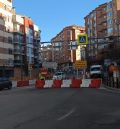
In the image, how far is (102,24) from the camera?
154625 mm

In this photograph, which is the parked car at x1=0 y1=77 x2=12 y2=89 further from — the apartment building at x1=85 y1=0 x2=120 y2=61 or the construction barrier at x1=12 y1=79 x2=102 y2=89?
the apartment building at x1=85 y1=0 x2=120 y2=61

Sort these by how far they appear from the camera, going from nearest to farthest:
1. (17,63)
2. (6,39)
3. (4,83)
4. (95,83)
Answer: (95,83)
(4,83)
(6,39)
(17,63)

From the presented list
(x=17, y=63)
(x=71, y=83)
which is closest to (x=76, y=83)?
(x=71, y=83)

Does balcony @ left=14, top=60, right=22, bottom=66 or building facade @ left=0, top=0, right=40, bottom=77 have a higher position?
building facade @ left=0, top=0, right=40, bottom=77

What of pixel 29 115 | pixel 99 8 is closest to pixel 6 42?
pixel 99 8

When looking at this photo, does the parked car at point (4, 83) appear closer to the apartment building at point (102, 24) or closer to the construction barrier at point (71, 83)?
the construction barrier at point (71, 83)

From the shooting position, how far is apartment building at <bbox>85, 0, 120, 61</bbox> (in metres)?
133

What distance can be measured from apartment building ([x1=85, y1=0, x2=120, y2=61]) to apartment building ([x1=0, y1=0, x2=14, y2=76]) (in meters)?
24.0

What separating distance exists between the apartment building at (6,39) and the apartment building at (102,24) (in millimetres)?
23990

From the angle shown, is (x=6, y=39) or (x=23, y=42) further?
(x=23, y=42)

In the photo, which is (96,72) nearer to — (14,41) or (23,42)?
(14,41)

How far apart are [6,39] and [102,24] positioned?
1977 inches

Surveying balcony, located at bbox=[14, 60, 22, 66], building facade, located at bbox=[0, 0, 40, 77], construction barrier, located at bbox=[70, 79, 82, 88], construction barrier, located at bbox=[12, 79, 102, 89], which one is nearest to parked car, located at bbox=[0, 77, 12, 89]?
construction barrier, located at bbox=[12, 79, 102, 89]

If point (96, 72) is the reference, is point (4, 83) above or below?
below
